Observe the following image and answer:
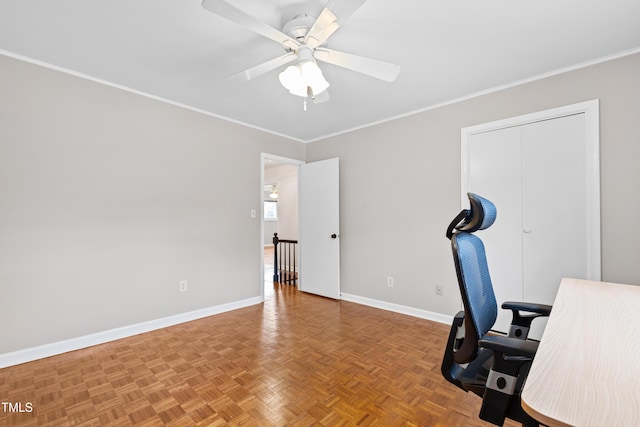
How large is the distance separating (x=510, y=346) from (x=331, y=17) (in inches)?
65.2

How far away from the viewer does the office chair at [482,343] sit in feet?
3.15

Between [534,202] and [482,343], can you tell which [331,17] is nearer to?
[482,343]

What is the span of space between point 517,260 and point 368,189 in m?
1.87

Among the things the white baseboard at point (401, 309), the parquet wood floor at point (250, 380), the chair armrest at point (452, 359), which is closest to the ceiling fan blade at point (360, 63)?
the chair armrest at point (452, 359)

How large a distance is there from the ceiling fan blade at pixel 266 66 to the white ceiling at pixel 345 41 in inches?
8.6

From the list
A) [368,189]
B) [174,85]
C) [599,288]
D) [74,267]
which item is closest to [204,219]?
[74,267]

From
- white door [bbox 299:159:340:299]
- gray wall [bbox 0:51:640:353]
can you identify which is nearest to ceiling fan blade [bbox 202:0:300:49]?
gray wall [bbox 0:51:640:353]

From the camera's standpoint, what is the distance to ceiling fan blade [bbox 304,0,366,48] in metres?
1.37

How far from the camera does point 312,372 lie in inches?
84.9

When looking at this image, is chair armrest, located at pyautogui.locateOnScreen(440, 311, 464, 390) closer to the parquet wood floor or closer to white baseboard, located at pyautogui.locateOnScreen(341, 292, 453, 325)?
the parquet wood floor

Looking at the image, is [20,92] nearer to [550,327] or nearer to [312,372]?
[312,372]

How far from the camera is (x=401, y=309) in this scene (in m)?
3.51

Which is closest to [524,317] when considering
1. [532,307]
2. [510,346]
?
[532,307]

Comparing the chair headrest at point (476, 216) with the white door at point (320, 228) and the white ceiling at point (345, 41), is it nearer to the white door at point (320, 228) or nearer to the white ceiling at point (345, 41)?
the white ceiling at point (345, 41)
